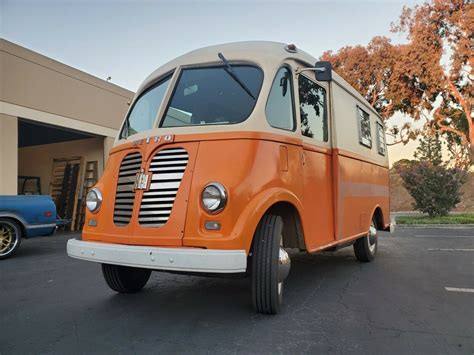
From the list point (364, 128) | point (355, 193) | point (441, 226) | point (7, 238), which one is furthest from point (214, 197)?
point (441, 226)

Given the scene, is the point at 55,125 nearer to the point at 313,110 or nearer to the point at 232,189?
the point at 313,110

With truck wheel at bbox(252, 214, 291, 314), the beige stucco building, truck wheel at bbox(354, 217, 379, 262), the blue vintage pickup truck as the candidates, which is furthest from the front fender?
the beige stucco building

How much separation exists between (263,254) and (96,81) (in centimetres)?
1129

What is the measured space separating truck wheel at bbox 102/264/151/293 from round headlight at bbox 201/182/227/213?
1.66 m

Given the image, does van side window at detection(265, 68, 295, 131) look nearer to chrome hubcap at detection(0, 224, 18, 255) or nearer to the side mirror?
the side mirror

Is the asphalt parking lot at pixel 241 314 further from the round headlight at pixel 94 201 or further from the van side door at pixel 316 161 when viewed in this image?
the round headlight at pixel 94 201

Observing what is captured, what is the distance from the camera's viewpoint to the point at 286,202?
3781mm

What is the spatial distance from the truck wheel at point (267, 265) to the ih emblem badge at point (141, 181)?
1106 mm

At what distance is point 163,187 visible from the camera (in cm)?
347

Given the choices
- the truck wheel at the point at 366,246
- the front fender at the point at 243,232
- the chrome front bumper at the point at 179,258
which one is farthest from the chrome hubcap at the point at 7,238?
the truck wheel at the point at 366,246

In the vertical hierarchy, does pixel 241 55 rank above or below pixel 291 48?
below

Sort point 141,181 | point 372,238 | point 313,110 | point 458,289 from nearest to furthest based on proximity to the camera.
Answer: point 141,181 → point 313,110 → point 458,289 → point 372,238

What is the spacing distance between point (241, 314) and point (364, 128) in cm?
400

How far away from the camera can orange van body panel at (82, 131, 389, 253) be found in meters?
3.23
